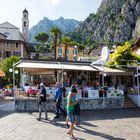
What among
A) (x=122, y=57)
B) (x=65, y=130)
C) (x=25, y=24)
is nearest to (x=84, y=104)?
(x=65, y=130)

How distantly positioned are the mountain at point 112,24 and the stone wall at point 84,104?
68.8 meters

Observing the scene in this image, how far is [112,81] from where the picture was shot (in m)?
35.7

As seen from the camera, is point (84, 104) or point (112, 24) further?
point (112, 24)

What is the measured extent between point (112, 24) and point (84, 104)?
109m

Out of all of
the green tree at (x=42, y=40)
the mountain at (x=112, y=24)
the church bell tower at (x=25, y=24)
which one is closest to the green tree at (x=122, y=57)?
the mountain at (x=112, y=24)

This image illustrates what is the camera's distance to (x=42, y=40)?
120 meters

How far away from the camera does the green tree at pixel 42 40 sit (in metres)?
115

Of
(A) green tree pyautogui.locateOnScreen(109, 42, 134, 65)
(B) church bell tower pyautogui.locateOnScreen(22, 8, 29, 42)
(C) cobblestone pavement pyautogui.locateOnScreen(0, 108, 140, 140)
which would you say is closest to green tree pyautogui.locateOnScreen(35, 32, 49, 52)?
(B) church bell tower pyautogui.locateOnScreen(22, 8, 29, 42)

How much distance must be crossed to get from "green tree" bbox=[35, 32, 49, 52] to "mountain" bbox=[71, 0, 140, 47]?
23.2 meters

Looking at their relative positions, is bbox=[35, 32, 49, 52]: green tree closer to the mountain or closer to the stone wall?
the mountain

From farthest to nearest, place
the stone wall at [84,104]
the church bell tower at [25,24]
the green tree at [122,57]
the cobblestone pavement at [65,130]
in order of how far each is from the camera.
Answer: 1. the church bell tower at [25,24]
2. the green tree at [122,57]
3. the stone wall at [84,104]
4. the cobblestone pavement at [65,130]

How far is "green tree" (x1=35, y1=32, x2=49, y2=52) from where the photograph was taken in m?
115

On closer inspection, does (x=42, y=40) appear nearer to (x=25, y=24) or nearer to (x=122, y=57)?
(x=25, y=24)

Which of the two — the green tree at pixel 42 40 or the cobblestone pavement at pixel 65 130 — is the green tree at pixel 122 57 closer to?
the cobblestone pavement at pixel 65 130
